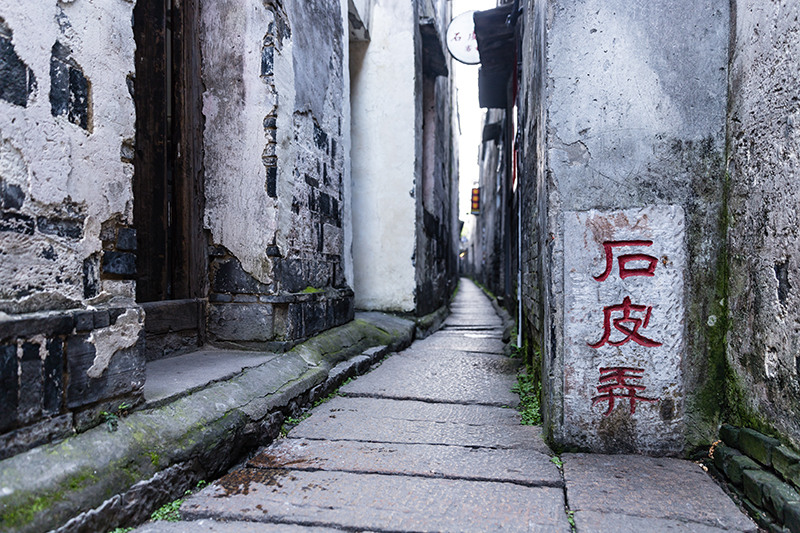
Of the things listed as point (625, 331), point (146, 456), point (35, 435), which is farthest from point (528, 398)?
point (35, 435)

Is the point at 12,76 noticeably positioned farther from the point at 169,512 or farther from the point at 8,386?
the point at 169,512

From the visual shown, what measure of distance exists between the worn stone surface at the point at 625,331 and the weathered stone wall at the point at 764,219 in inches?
8.3

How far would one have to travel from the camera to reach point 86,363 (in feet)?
5.03

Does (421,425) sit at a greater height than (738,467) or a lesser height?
lesser

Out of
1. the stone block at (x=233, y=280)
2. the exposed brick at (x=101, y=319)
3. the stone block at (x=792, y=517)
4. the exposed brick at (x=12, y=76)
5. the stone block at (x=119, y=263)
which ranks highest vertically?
the exposed brick at (x=12, y=76)

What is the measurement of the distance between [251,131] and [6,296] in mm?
1893

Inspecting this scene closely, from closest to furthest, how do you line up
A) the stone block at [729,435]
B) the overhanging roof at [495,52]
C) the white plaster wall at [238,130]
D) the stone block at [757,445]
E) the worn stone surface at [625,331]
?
the stone block at [757,445], the stone block at [729,435], the worn stone surface at [625,331], the white plaster wall at [238,130], the overhanging roof at [495,52]

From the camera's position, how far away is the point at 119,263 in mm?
1725

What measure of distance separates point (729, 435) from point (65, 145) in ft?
9.00

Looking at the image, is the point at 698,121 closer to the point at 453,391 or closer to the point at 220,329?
the point at 453,391

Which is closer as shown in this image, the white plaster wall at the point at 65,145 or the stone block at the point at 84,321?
the white plaster wall at the point at 65,145

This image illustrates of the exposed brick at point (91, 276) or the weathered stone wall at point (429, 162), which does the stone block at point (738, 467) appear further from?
the weathered stone wall at point (429, 162)

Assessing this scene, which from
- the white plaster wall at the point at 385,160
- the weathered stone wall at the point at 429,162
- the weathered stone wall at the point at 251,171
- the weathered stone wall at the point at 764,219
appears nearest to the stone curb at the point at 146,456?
the weathered stone wall at the point at 251,171

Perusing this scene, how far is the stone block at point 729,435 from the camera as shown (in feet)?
6.14
